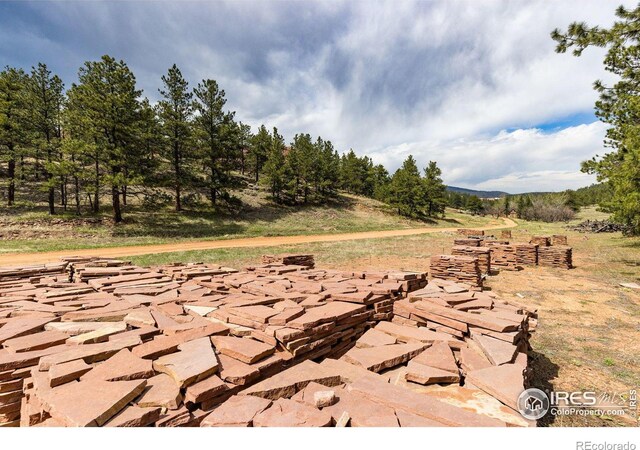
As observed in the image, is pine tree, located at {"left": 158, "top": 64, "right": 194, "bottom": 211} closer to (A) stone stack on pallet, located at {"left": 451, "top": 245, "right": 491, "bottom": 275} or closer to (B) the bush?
(A) stone stack on pallet, located at {"left": 451, "top": 245, "right": 491, "bottom": 275}

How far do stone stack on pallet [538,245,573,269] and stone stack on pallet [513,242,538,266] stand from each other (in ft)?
0.79

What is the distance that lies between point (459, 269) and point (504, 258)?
546 cm

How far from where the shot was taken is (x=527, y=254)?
50.6 ft

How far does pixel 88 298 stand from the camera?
6254 millimetres

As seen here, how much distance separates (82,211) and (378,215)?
38.3 m

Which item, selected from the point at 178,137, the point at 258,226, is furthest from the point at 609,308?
the point at 178,137

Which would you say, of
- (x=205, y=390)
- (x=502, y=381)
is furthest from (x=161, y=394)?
(x=502, y=381)

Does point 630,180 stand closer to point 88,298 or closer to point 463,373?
point 463,373

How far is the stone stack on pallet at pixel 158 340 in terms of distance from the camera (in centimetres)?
291

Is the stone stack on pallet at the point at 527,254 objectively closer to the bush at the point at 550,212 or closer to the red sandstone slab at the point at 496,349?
the red sandstone slab at the point at 496,349

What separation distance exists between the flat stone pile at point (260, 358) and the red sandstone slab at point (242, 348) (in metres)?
0.02

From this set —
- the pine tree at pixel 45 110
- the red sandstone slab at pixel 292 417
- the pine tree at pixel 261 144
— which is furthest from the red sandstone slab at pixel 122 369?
the pine tree at pixel 261 144

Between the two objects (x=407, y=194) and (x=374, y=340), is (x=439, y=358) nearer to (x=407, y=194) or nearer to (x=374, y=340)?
(x=374, y=340)

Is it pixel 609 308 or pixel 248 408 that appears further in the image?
pixel 609 308
